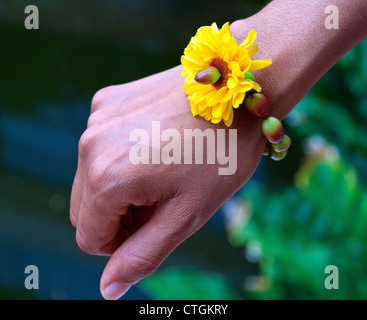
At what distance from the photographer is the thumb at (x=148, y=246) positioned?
2.40 ft

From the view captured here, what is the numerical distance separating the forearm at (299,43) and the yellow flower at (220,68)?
5cm

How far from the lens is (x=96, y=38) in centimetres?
219

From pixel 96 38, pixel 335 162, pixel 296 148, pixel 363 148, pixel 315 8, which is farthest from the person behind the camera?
pixel 296 148

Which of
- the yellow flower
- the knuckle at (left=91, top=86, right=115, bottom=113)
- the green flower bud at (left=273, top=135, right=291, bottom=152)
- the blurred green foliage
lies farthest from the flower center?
the blurred green foliage

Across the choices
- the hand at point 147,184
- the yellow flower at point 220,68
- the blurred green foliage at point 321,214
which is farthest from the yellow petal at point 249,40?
the blurred green foliage at point 321,214

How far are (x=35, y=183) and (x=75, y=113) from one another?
Answer: 0.38m

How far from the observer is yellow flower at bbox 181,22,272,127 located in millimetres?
700

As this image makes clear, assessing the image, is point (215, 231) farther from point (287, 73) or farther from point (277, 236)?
point (287, 73)

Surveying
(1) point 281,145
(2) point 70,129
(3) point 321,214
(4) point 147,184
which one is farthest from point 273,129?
(2) point 70,129

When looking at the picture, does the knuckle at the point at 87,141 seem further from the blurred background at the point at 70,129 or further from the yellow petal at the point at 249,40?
the blurred background at the point at 70,129

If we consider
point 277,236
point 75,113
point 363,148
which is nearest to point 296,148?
point 363,148

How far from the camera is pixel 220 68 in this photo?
720 millimetres

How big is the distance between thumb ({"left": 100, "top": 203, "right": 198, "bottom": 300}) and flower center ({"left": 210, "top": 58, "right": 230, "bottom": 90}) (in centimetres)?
19

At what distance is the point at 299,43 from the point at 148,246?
393 millimetres
